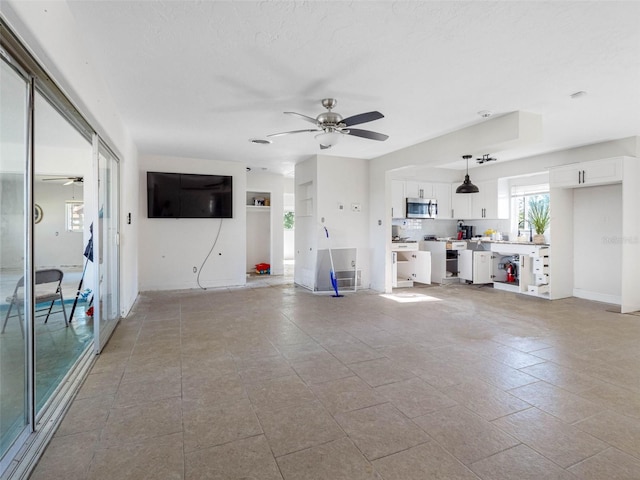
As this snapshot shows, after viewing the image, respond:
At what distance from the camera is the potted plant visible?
6.29 m

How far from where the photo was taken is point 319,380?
107 inches

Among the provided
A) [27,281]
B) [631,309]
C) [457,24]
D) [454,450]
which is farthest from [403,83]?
[631,309]

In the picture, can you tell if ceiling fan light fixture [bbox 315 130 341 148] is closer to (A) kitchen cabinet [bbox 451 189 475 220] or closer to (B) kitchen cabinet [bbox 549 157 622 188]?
(B) kitchen cabinet [bbox 549 157 622 188]

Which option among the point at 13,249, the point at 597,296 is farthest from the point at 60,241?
the point at 597,296

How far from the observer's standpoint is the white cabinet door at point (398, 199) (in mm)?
A: 7410

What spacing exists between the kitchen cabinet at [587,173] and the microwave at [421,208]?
231 centimetres

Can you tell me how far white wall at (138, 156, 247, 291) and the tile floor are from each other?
2.31 meters

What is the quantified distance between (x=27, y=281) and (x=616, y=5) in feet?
12.9

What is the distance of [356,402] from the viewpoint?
2369mm

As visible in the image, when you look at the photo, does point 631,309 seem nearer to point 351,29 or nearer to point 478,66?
point 478,66

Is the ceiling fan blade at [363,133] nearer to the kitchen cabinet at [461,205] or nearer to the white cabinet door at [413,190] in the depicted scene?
the white cabinet door at [413,190]

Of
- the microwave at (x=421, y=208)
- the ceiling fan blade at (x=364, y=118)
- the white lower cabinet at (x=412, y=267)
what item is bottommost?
the white lower cabinet at (x=412, y=267)

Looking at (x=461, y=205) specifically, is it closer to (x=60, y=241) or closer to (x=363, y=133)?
(x=363, y=133)

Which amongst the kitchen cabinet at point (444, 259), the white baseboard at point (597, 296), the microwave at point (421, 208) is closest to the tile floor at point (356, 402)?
the white baseboard at point (597, 296)
